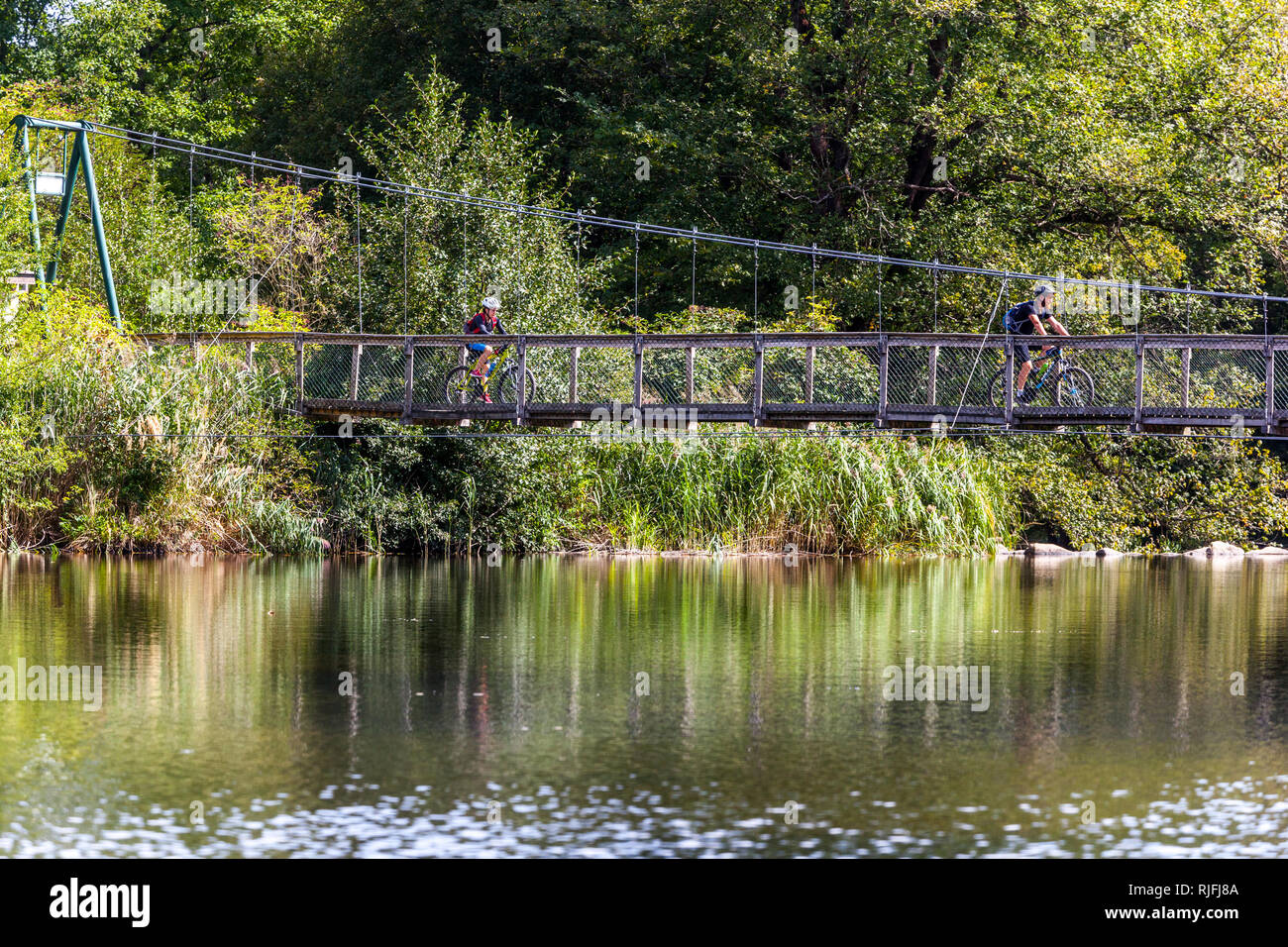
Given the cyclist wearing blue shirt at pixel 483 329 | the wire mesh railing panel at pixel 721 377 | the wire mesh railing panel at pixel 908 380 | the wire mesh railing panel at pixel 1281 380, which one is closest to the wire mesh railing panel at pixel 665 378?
the wire mesh railing panel at pixel 721 377

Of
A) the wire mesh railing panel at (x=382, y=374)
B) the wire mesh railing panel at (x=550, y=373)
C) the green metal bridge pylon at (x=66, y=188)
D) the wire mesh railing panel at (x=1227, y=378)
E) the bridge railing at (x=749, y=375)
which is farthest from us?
the wire mesh railing panel at (x=1227, y=378)

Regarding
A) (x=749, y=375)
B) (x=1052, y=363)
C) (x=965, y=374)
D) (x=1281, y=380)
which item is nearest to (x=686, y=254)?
(x=749, y=375)

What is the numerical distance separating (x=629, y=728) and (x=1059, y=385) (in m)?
10.9

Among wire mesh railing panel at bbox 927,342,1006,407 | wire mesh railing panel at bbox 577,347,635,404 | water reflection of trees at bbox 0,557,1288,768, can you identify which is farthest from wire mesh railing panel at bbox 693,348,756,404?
wire mesh railing panel at bbox 927,342,1006,407

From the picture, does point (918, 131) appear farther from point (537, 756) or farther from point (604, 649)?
point (537, 756)

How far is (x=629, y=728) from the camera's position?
438 inches

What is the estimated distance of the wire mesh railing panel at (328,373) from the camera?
25609 millimetres

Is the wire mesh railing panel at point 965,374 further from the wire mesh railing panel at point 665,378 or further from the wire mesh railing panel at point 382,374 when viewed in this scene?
the wire mesh railing panel at point 382,374

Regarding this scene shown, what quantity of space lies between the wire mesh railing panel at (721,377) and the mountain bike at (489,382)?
254 centimetres

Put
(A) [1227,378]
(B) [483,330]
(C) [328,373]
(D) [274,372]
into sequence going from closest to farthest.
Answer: (B) [483,330] → (C) [328,373] → (D) [274,372] → (A) [1227,378]

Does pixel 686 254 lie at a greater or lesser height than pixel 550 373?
greater

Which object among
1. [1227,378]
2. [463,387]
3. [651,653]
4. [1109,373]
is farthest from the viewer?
[1227,378]

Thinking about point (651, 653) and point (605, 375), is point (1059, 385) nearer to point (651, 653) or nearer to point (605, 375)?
point (605, 375)

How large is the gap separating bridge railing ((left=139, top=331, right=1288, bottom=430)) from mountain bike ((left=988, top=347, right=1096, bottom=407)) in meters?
0.09
